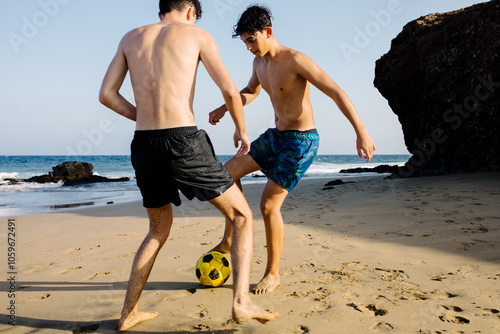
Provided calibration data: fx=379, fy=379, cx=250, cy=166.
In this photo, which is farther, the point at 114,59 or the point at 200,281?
the point at 200,281

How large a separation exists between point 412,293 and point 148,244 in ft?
6.26

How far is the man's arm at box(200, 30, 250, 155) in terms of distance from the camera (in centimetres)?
235

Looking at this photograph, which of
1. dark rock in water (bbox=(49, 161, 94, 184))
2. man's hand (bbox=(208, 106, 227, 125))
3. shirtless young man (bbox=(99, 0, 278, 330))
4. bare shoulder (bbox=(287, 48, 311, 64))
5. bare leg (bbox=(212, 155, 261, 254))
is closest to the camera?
shirtless young man (bbox=(99, 0, 278, 330))

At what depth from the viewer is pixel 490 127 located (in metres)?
8.63

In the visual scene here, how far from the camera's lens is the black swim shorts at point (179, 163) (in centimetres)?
231

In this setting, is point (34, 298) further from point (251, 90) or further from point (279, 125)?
point (251, 90)

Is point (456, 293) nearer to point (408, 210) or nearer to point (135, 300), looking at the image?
point (135, 300)

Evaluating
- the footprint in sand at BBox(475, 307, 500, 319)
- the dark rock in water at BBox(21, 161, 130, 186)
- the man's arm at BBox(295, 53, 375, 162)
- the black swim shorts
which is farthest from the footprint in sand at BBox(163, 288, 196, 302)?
the dark rock in water at BBox(21, 161, 130, 186)

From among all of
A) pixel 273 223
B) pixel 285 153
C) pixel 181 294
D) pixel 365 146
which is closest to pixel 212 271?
pixel 181 294

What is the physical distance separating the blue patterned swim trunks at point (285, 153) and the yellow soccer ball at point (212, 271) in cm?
85

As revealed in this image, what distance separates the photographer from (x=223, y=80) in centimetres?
237

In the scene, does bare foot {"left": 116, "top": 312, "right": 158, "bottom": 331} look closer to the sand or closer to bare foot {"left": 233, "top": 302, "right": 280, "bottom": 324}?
the sand

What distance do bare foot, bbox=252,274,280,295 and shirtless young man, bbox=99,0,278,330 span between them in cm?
72

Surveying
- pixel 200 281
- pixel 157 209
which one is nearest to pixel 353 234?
pixel 200 281
